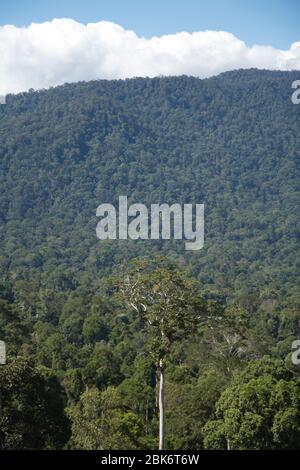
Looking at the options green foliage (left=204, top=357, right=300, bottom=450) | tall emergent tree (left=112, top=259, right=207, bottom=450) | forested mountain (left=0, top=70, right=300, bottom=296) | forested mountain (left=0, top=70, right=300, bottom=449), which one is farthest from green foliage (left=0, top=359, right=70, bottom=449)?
forested mountain (left=0, top=70, right=300, bottom=296)

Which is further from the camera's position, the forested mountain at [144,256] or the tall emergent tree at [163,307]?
the forested mountain at [144,256]

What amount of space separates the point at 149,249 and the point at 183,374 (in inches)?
2880

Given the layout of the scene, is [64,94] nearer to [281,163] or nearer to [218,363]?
[281,163]

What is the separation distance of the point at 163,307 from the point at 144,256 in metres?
78.8

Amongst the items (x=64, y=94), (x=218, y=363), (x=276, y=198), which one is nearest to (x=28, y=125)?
(x=64, y=94)

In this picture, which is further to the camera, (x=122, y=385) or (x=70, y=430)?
(x=122, y=385)

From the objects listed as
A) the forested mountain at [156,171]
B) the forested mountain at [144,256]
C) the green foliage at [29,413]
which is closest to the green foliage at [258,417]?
the forested mountain at [144,256]

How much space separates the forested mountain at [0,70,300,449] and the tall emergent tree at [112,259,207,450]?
0.51 m

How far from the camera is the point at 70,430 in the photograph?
71.8ft

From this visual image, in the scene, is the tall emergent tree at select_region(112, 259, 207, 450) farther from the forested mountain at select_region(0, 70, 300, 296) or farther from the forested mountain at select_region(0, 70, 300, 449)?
the forested mountain at select_region(0, 70, 300, 296)

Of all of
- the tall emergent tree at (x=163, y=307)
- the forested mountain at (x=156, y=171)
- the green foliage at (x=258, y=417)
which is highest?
the forested mountain at (x=156, y=171)

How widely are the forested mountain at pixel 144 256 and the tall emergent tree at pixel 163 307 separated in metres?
0.51

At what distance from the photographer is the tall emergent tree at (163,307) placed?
17578 mm

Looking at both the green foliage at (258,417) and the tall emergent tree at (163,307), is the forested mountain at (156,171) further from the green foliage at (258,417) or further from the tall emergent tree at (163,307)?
the tall emergent tree at (163,307)
